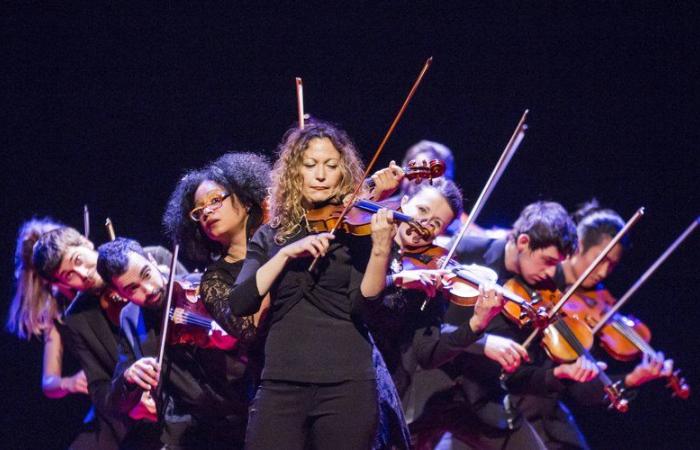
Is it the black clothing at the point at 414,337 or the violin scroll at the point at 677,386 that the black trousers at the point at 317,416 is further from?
the violin scroll at the point at 677,386

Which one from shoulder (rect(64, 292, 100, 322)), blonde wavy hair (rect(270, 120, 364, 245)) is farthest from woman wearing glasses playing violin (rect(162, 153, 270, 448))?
shoulder (rect(64, 292, 100, 322))

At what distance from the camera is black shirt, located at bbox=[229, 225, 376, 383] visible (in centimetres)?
216

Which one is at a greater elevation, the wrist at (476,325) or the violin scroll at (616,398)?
the wrist at (476,325)

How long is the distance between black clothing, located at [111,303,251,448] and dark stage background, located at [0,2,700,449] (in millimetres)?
1357

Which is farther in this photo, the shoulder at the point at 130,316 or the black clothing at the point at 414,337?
the shoulder at the point at 130,316

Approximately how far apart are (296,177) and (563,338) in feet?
4.83

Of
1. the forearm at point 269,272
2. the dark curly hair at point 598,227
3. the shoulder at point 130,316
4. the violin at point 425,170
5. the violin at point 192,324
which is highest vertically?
the violin at point 425,170

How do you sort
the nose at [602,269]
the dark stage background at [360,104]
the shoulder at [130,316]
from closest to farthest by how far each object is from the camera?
the shoulder at [130,316] → the nose at [602,269] → the dark stage background at [360,104]

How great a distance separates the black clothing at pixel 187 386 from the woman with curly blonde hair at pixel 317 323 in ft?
2.38

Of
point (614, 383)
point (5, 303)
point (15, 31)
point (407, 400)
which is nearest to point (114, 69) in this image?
point (15, 31)

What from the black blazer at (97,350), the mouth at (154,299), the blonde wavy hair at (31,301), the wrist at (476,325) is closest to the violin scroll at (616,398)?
the wrist at (476,325)

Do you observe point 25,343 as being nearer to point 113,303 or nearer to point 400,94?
point 113,303

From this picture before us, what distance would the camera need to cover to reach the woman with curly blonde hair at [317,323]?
7.01 ft

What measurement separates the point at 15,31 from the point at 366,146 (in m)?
1.99
